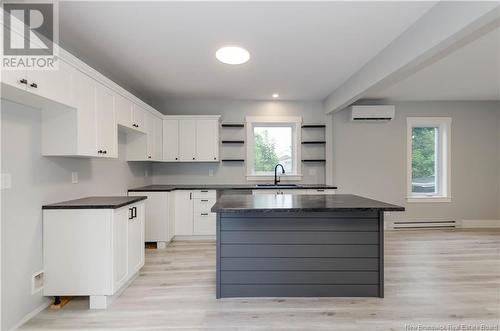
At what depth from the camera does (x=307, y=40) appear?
2662mm

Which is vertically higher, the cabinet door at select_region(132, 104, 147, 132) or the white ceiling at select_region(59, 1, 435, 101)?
the white ceiling at select_region(59, 1, 435, 101)

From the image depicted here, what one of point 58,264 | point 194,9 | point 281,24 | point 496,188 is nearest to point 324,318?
point 58,264

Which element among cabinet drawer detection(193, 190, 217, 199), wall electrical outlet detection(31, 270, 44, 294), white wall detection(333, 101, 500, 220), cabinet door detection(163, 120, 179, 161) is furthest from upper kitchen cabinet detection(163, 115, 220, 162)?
wall electrical outlet detection(31, 270, 44, 294)

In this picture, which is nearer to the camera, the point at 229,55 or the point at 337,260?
the point at 337,260

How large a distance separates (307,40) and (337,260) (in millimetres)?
2153

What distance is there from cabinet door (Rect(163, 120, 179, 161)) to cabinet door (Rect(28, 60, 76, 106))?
251cm

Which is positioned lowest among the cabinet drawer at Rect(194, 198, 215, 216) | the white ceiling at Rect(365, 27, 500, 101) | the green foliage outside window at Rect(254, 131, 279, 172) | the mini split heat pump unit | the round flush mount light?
the cabinet drawer at Rect(194, 198, 215, 216)

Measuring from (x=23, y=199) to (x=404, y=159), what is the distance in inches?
229

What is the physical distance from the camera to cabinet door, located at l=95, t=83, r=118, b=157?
2.69 metres

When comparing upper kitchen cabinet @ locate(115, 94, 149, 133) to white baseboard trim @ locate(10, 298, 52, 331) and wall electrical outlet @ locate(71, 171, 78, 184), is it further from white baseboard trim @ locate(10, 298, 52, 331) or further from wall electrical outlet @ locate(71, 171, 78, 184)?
white baseboard trim @ locate(10, 298, 52, 331)

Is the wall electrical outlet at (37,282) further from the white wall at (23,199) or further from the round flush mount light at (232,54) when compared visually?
the round flush mount light at (232,54)

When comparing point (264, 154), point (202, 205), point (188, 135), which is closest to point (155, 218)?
point (202, 205)

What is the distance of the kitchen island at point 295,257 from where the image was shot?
8.23 feet

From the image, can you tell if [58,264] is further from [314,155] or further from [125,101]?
[314,155]
